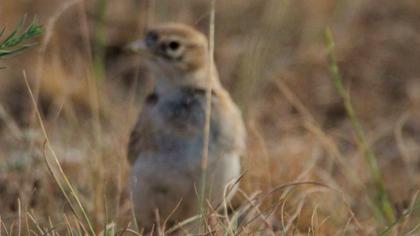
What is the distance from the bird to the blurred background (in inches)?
4.5

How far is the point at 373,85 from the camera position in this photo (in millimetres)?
7520

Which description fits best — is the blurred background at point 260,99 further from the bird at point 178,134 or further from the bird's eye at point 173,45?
the bird's eye at point 173,45

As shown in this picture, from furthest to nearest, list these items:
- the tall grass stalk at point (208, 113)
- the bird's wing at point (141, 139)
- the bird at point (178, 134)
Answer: the bird's wing at point (141, 139)
the bird at point (178, 134)
the tall grass stalk at point (208, 113)

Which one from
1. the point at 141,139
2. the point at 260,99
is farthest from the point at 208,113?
the point at 260,99

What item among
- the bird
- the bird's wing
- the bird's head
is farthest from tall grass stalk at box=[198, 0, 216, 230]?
the bird's head

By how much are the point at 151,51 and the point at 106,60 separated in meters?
2.61

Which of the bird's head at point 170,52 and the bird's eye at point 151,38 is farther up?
the bird's eye at point 151,38

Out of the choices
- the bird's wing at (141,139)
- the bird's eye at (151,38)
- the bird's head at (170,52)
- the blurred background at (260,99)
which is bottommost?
the blurred background at (260,99)

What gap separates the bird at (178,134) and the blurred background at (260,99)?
0.12 m

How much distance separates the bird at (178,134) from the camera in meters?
4.72

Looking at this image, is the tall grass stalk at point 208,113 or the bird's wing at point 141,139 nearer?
the tall grass stalk at point 208,113

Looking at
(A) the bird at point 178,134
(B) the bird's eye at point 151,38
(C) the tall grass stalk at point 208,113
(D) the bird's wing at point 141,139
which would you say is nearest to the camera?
(C) the tall grass stalk at point 208,113

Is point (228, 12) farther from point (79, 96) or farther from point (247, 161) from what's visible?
point (247, 161)

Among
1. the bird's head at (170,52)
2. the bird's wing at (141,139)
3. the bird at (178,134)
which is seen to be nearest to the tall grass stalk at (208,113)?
the bird at (178,134)
